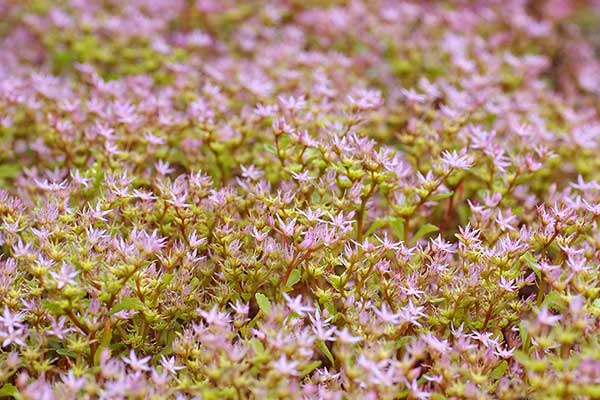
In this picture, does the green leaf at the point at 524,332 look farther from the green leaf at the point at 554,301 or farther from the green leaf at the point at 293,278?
the green leaf at the point at 293,278

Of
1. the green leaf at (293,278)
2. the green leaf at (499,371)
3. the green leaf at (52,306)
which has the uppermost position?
the green leaf at (52,306)

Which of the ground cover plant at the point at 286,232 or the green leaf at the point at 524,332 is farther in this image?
the green leaf at the point at 524,332

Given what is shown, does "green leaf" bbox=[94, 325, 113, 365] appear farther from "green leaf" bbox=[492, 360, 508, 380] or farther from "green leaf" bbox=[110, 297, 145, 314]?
"green leaf" bbox=[492, 360, 508, 380]

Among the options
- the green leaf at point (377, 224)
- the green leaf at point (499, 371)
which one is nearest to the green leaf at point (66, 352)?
the green leaf at point (377, 224)

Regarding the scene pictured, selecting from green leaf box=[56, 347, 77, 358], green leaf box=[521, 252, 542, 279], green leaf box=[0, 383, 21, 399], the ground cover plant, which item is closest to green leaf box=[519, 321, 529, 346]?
the ground cover plant

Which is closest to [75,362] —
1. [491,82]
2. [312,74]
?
[312,74]

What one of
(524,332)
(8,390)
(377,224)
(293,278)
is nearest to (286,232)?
(293,278)

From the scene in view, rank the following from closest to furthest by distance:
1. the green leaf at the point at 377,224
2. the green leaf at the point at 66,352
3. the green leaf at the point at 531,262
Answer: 1. the green leaf at the point at 66,352
2. the green leaf at the point at 531,262
3. the green leaf at the point at 377,224

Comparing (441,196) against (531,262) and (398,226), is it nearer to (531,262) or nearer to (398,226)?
(398,226)
